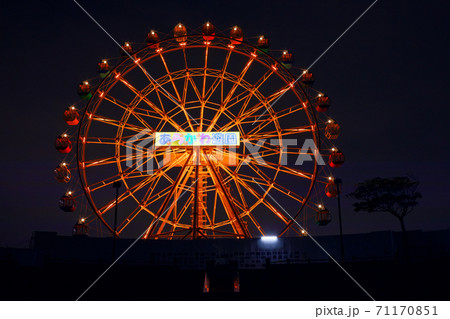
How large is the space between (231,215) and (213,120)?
5574mm

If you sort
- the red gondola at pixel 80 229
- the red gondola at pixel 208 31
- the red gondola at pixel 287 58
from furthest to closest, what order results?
the red gondola at pixel 287 58 < the red gondola at pixel 208 31 < the red gondola at pixel 80 229

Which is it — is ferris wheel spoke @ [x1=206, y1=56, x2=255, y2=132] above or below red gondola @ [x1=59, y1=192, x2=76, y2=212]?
above

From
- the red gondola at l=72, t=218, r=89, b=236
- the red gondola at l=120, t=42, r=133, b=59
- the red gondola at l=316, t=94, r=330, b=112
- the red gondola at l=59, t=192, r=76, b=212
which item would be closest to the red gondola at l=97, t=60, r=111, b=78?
the red gondola at l=120, t=42, r=133, b=59

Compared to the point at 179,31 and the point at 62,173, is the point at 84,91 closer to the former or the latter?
the point at 62,173

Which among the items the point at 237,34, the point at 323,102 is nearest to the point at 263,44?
the point at 237,34

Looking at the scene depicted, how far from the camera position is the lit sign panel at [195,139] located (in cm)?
2561

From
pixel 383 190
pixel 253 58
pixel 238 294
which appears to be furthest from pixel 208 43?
pixel 238 294

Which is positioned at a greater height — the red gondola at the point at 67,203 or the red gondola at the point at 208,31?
the red gondola at the point at 208,31

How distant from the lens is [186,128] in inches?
1050

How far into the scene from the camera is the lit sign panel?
25609 millimetres

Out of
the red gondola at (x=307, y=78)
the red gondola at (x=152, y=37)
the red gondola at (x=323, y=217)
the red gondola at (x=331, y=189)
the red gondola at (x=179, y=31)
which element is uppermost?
the red gondola at (x=179, y=31)

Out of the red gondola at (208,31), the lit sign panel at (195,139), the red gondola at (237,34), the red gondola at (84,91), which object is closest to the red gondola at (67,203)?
the lit sign panel at (195,139)

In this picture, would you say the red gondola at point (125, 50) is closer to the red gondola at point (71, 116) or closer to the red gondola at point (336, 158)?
the red gondola at point (71, 116)

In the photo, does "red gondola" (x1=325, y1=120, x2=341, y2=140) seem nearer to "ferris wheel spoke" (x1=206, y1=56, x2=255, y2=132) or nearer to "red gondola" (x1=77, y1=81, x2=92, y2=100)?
"ferris wheel spoke" (x1=206, y1=56, x2=255, y2=132)
